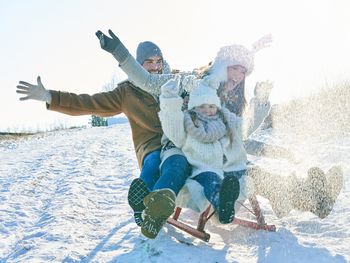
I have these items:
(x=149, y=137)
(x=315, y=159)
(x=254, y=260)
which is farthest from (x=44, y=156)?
(x=254, y=260)

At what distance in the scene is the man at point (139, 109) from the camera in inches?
121

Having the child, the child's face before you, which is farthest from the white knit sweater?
the child's face

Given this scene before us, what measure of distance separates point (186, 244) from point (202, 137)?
2.24 feet

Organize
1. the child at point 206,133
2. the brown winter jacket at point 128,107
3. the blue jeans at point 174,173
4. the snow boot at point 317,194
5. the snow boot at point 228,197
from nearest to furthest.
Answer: the snow boot at point 228,197 < the blue jeans at point 174,173 < the snow boot at point 317,194 < the child at point 206,133 < the brown winter jacket at point 128,107

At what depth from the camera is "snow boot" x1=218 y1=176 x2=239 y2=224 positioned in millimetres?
2760

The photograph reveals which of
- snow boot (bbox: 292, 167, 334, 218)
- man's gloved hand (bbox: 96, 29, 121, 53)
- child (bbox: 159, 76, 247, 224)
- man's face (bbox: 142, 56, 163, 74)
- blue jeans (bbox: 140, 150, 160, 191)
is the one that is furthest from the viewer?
man's face (bbox: 142, 56, 163, 74)

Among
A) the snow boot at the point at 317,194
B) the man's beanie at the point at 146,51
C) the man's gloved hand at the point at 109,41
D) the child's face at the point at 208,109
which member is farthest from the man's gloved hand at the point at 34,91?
the snow boot at the point at 317,194

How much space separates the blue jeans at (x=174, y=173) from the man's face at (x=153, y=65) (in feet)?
3.46

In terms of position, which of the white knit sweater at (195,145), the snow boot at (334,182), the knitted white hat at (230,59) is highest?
the knitted white hat at (230,59)

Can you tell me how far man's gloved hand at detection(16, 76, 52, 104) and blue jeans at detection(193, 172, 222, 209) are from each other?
1.30m

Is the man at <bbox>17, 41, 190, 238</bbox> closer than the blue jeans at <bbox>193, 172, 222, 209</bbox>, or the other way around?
the blue jeans at <bbox>193, 172, 222, 209</bbox>

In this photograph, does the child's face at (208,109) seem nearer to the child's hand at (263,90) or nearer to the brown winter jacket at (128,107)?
the brown winter jacket at (128,107)

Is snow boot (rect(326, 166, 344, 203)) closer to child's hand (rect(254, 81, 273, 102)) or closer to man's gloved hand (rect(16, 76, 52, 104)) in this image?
child's hand (rect(254, 81, 273, 102))

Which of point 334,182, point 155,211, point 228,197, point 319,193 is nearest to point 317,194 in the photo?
point 319,193
